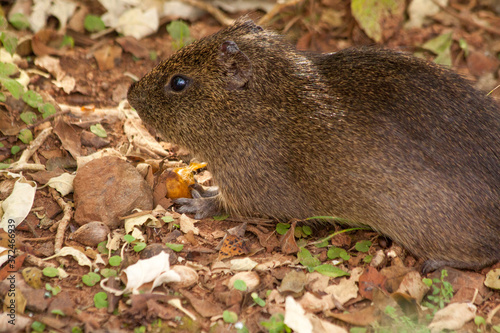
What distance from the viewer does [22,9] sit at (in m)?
7.09

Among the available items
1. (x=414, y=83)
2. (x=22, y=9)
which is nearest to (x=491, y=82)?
(x=414, y=83)

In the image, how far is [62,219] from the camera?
15.6 feet

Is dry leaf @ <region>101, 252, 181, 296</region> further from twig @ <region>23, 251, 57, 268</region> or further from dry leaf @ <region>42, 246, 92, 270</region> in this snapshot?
twig @ <region>23, 251, 57, 268</region>

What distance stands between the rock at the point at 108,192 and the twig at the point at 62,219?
0.26 feet

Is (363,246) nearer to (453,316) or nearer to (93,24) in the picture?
(453,316)

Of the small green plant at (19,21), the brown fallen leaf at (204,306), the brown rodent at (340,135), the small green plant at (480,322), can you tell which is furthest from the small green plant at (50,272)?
the small green plant at (19,21)

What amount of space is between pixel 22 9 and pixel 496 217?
20.0 ft

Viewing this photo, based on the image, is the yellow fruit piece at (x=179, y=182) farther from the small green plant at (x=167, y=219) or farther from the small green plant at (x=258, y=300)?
the small green plant at (x=258, y=300)

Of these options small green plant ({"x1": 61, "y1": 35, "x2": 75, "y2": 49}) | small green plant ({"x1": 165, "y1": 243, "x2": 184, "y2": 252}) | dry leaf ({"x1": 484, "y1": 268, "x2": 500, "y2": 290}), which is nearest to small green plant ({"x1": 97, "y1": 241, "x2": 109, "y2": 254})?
small green plant ({"x1": 165, "y1": 243, "x2": 184, "y2": 252})

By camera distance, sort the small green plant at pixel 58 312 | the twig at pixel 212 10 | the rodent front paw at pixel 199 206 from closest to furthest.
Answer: the small green plant at pixel 58 312
the rodent front paw at pixel 199 206
the twig at pixel 212 10

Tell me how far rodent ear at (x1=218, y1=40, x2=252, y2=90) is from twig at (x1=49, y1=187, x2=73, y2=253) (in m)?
1.81

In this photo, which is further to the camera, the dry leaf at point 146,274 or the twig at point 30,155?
the twig at point 30,155

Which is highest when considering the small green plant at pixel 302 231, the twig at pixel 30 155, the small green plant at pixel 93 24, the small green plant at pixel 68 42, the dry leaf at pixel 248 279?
the small green plant at pixel 93 24

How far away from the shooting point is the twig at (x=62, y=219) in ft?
14.7
